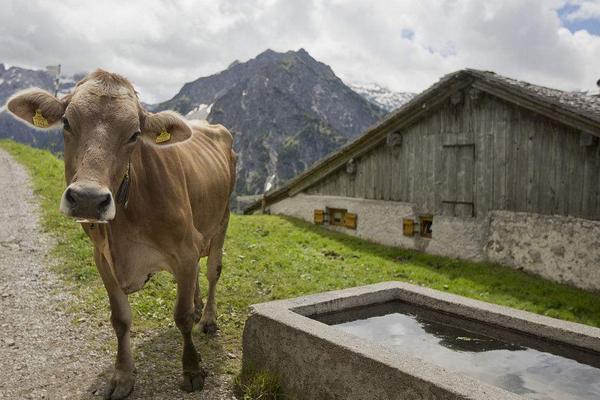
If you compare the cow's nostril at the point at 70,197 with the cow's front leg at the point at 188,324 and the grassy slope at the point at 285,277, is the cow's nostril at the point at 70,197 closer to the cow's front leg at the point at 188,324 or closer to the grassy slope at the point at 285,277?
the cow's front leg at the point at 188,324

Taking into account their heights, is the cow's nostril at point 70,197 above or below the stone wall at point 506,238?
above

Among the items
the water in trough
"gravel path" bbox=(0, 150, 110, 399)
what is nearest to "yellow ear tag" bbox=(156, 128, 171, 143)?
the water in trough

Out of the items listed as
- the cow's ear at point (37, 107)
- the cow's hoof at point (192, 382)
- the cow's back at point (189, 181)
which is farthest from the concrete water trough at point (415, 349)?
the cow's ear at point (37, 107)

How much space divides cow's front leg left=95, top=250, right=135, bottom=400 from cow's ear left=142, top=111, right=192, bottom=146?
53.2 inches

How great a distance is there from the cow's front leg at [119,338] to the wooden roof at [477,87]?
9.74 meters

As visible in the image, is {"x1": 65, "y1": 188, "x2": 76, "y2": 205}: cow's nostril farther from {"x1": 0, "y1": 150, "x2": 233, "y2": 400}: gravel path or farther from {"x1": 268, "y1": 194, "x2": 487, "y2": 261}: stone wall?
{"x1": 268, "y1": 194, "x2": 487, "y2": 261}: stone wall

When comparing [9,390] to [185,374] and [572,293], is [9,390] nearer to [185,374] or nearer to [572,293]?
[185,374]

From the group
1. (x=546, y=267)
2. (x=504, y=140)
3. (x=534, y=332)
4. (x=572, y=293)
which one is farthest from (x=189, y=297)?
(x=504, y=140)

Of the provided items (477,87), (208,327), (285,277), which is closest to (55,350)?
(208,327)

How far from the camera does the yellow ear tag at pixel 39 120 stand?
3.87 meters

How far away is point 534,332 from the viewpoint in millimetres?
4773

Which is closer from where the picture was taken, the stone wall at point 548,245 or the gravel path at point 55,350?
the gravel path at point 55,350

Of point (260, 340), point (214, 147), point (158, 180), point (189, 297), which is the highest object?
point (214, 147)

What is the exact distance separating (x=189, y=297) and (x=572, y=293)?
8696 mm
